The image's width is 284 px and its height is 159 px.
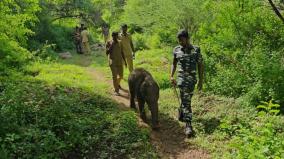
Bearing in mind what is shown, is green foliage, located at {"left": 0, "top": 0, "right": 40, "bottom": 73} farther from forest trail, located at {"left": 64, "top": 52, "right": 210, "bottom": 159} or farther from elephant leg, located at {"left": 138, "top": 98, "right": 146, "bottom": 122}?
elephant leg, located at {"left": 138, "top": 98, "right": 146, "bottom": 122}

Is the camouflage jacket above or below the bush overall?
above

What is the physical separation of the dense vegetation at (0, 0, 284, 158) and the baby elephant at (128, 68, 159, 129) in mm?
456

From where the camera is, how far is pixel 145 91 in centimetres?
1054

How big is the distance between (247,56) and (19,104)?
6415mm

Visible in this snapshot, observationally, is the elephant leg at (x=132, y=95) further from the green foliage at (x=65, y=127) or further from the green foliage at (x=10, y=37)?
the green foliage at (x=10, y=37)

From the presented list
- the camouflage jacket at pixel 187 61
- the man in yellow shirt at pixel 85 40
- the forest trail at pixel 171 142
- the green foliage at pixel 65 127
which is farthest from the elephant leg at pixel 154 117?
the man in yellow shirt at pixel 85 40

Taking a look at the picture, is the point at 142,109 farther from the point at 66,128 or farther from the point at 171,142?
the point at 66,128

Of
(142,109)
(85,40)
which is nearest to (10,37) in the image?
(142,109)

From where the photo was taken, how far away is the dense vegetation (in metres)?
8.24

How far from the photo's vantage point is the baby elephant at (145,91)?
10.3m

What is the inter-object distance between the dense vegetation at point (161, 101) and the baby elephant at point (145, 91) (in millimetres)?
456

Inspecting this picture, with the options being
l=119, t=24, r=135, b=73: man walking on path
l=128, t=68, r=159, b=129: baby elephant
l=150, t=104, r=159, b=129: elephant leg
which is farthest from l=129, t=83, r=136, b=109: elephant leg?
l=119, t=24, r=135, b=73: man walking on path

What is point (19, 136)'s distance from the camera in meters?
8.21

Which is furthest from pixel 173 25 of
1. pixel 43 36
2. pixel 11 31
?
pixel 11 31
